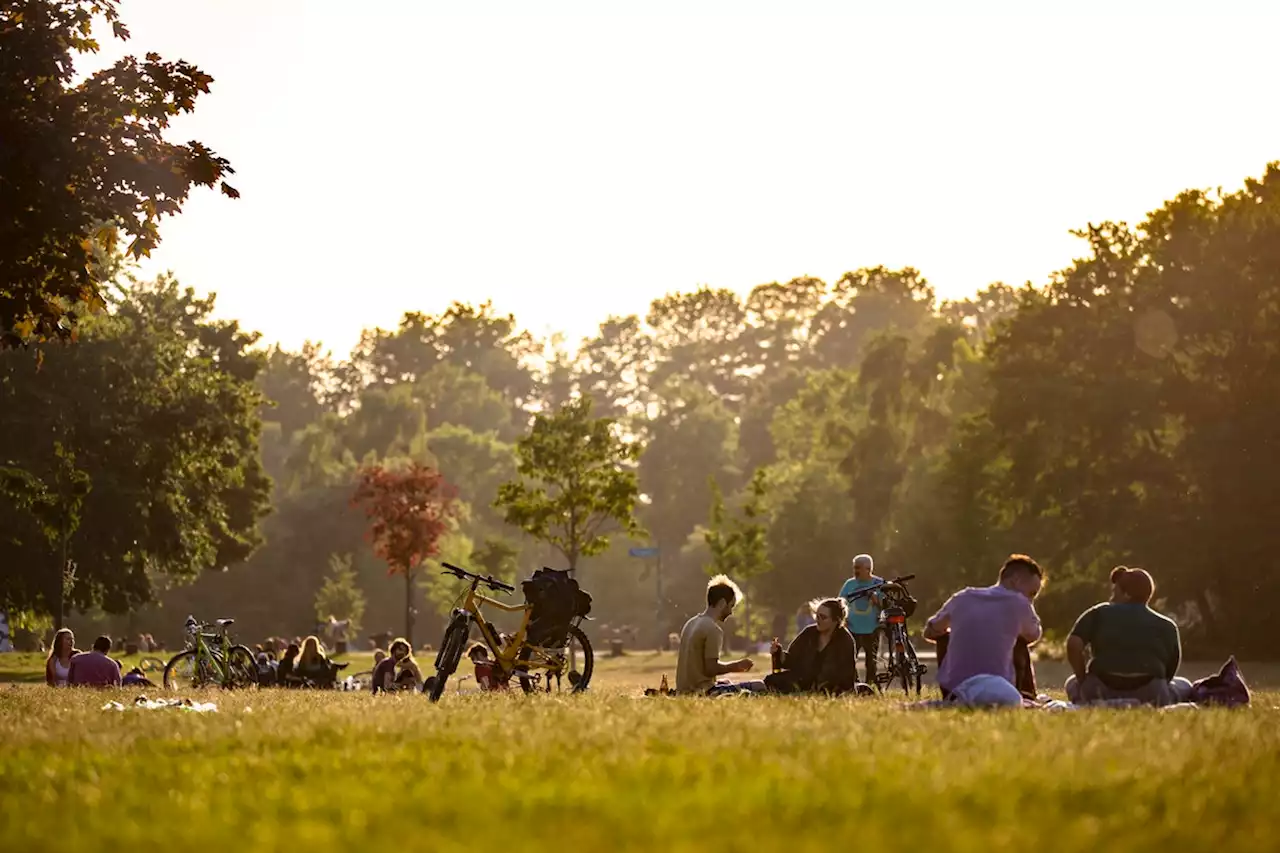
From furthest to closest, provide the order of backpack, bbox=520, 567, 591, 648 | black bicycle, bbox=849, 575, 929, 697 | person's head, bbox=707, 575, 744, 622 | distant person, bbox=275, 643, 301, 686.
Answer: distant person, bbox=275, 643, 301, 686
black bicycle, bbox=849, 575, 929, 697
backpack, bbox=520, 567, 591, 648
person's head, bbox=707, 575, 744, 622

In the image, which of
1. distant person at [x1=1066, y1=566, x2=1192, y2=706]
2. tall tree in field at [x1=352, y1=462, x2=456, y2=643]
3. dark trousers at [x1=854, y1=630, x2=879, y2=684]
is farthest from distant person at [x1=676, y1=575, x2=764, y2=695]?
tall tree in field at [x1=352, y1=462, x2=456, y2=643]

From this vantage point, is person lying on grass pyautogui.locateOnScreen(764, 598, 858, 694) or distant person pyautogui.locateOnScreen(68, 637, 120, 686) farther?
distant person pyautogui.locateOnScreen(68, 637, 120, 686)

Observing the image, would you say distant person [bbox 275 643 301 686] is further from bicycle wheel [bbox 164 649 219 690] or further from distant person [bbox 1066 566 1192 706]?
distant person [bbox 1066 566 1192 706]

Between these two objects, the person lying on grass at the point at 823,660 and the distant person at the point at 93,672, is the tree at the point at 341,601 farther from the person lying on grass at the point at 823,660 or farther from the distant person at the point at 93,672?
the person lying on grass at the point at 823,660

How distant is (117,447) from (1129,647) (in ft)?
135

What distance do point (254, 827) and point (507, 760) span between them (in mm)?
2686

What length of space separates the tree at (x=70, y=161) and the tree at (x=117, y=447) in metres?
26.5

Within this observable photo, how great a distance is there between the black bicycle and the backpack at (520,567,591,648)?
4548 millimetres

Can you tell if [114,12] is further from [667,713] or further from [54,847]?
[54,847]

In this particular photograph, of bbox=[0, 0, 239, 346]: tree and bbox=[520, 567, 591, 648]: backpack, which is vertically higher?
bbox=[0, 0, 239, 346]: tree

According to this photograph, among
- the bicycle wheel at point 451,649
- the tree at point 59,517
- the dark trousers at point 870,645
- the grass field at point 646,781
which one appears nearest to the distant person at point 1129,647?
the grass field at point 646,781

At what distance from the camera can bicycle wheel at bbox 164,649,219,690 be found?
2861 centimetres

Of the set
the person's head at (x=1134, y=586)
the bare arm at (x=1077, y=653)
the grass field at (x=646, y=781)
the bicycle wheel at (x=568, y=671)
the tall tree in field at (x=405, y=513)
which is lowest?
the grass field at (x=646, y=781)

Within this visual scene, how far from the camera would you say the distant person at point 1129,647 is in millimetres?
16406
